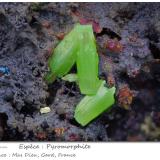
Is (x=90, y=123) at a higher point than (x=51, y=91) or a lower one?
lower

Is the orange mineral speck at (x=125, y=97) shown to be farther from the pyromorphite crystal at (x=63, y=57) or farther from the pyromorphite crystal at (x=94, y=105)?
the pyromorphite crystal at (x=63, y=57)

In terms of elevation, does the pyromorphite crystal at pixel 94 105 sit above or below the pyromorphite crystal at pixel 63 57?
below

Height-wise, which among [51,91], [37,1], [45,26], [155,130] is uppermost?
[37,1]

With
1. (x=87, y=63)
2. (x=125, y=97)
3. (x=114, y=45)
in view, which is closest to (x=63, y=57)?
(x=87, y=63)

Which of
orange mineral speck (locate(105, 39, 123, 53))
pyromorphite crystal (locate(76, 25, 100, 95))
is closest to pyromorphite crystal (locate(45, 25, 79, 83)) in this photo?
pyromorphite crystal (locate(76, 25, 100, 95))

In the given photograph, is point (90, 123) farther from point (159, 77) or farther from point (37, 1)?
point (37, 1)

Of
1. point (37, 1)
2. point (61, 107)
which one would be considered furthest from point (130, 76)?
point (37, 1)

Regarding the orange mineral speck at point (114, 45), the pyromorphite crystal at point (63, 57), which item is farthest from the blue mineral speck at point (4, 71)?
the orange mineral speck at point (114, 45)

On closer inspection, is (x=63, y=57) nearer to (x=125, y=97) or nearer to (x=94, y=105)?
(x=94, y=105)
